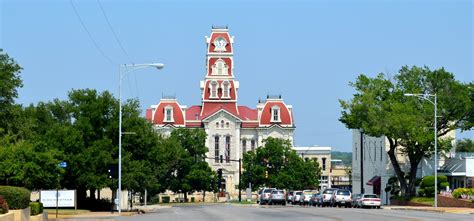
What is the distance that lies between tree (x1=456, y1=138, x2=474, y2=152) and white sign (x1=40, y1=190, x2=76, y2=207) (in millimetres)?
98274

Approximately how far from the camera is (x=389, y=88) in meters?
87.2

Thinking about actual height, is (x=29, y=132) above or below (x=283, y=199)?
above

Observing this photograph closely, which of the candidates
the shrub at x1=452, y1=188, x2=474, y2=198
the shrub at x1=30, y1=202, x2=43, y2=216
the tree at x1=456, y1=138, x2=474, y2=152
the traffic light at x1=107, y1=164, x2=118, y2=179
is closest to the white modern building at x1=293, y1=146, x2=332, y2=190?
the tree at x1=456, y1=138, x2=474, y2=152

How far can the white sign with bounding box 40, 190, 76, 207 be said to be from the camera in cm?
5909

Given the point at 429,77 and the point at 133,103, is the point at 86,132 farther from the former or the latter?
the point at 429,77

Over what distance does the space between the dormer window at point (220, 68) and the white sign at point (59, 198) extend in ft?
307

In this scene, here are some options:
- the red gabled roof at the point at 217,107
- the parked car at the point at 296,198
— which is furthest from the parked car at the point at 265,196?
the red gabled roof at the point at 217,107

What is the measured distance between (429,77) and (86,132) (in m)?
32.3

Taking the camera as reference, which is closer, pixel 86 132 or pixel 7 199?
pixel 7 199

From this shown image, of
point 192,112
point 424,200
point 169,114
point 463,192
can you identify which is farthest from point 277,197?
point 192,112

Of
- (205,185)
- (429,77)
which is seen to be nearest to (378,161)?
(429,77)

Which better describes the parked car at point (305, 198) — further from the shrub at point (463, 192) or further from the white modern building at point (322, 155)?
the white modern building at point (322, 155)

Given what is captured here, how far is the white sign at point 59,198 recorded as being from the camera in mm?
59094

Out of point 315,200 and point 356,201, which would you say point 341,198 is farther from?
point 315,200
